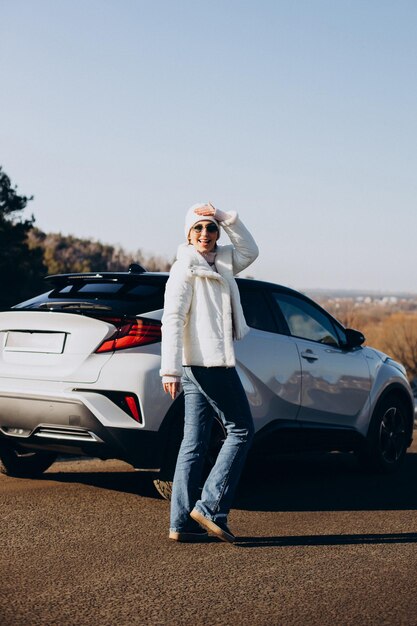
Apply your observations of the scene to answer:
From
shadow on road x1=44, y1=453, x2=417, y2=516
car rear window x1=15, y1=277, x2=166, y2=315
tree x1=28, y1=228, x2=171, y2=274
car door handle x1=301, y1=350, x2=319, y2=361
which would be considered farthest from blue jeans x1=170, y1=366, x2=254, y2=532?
tree x1=28, y1=228, x2=171, y2=274

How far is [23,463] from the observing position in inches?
311

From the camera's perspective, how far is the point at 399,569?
17.7 feet

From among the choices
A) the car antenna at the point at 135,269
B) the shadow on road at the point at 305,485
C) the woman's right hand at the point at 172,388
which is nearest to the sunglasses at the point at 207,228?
the woman's right hand at the point at 172,388

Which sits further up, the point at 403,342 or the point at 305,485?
the point at 305,485

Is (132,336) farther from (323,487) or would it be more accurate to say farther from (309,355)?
(323,487)

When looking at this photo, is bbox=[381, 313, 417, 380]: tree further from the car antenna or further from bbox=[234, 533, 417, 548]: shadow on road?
bbox=[234, 533, 417, 548]: shadow on road

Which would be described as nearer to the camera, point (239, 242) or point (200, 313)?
point (200, 313)

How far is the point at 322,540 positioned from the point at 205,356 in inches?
54.7

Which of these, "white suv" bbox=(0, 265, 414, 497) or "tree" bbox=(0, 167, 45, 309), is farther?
"tree" bbox=(0, 167, 45, 309)

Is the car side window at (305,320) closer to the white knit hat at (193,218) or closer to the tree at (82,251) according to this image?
the white knit hat at (193,218)

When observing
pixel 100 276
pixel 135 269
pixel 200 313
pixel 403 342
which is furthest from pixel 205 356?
pixel 403 342

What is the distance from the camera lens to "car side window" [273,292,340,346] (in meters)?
8.02

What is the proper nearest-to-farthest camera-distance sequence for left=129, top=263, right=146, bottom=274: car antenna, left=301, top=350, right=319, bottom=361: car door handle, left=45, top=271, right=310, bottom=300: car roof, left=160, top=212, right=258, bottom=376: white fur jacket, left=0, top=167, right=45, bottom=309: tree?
left=160, top=212, right=258, bottom=376: white fur jacket < left=45, top=271, right=310, bottom=300: car roof < left=129, top=263, right=146, bottom=274: car antenna < left=301, top=350, right=319, bottom=361: car door handle < left=0, top=167, right=45, bottom=309: tree

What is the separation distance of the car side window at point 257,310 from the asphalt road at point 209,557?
129 centimetres
